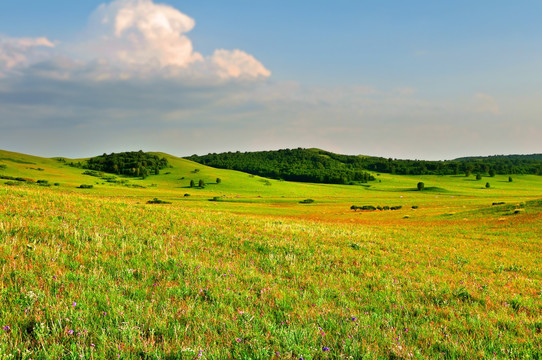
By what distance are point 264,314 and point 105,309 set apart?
107 inches

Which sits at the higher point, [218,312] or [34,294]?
[34,294]

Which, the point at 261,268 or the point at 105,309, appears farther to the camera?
the point at 261,268

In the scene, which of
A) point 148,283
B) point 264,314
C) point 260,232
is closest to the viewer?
point 264,314

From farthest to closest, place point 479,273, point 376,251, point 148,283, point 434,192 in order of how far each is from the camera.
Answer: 1. point 434,192
2. point 376,251
3. point 479,273
4. point 148,283

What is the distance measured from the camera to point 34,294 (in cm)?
468

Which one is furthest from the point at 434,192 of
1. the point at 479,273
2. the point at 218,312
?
the point at 218,312

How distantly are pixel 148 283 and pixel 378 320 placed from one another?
4791 millimetres

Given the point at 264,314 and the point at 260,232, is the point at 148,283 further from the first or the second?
the point at 260,232

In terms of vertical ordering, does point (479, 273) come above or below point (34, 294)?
below

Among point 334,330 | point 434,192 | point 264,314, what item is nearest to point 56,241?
point 264,314

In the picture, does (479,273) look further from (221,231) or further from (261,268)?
(221,231)

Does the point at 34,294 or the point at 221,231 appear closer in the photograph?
the point at 34,294

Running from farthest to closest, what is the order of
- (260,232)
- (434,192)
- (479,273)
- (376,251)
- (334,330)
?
1. (434,192)
2. (260,232)
3. (376,251)
4. (479,273)
5. (334,330)

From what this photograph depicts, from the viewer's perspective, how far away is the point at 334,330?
4.62 m
